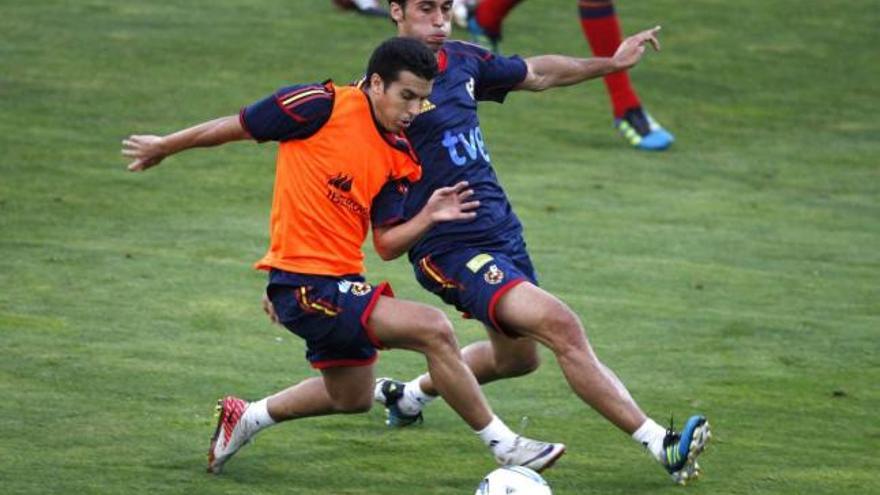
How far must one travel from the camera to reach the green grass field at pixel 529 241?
24.0 ft

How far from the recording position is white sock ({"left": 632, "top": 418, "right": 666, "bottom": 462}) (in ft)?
22.2

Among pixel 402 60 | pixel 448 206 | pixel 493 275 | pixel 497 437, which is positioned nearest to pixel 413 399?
pixel 493 275

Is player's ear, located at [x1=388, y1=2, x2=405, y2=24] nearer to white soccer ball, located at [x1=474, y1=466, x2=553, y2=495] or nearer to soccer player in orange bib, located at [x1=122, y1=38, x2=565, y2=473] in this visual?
soccer player in orange bib, located at [x1=122, y1=38, x2=565, y2=473]

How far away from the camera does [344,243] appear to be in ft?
21.9

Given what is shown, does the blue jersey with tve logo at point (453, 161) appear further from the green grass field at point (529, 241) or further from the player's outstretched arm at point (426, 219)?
the green grass field at point (529, 241)

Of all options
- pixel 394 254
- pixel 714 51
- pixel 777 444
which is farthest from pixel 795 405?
pixel 714 51

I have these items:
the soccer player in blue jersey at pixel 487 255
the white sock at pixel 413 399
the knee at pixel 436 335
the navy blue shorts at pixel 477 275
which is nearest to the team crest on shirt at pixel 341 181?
the soccer player in blue jersey at pixel 487 255

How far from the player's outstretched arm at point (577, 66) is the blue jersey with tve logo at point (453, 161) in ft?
1.48

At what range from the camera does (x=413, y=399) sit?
7801mm

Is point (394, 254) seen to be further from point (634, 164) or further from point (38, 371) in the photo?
point (634, 164)

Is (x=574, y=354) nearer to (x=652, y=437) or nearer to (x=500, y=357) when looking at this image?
(x=652, y=437)

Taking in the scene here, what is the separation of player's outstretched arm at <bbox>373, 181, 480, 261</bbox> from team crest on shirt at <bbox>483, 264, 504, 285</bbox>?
13.9 inches

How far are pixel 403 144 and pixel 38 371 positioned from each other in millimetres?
2488

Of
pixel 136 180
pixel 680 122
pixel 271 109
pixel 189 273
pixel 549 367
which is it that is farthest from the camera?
pixel 680 122
